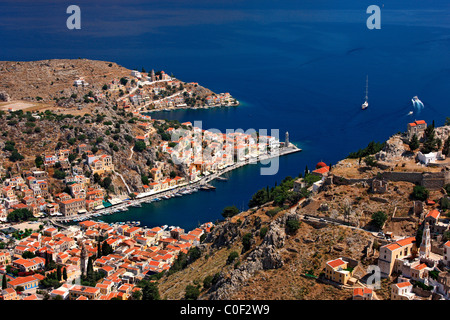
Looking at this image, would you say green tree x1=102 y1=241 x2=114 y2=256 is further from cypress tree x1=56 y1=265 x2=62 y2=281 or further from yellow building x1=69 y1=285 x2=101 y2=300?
yellow building x1=69 y1=285 x2=101 y2=300

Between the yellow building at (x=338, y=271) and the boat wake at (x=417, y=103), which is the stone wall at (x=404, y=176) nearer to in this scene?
the yellow building at (x=338, y=271)

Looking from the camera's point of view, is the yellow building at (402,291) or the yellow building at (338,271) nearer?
the yellow building at (402,291)

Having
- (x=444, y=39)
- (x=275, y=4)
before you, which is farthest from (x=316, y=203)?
(x=275, y=4)

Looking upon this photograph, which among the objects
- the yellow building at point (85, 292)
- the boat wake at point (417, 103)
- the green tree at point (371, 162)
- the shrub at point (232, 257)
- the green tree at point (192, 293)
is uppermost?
the green tree at point (371, 162)

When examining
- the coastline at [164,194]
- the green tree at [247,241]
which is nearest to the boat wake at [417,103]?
the coastline at [164,194]

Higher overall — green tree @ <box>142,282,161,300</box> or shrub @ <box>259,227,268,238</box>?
shrub @ <box>259,227,268,238</box>

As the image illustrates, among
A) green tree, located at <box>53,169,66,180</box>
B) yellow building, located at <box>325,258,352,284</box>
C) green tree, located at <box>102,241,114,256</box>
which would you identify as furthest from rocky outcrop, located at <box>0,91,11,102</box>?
yellow building, located at <box>325,258,352,284</box>

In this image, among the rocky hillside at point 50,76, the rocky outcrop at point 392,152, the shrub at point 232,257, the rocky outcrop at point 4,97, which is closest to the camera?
the shrub at point 232,257

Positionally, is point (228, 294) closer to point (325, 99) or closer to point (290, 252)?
point (290, 252)
